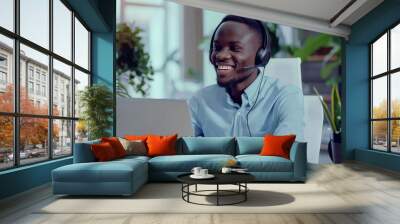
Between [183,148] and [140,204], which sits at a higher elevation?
[183,148]

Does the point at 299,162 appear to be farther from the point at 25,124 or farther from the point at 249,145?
the point at 25,124

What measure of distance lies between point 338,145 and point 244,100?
224 cm

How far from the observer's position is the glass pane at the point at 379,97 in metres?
7.43

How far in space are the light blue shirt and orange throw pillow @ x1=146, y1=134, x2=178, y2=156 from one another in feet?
9.28

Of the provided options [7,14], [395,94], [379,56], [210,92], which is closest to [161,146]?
[7,14]

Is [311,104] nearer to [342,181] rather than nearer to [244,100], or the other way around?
[244,100]

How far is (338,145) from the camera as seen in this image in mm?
8102

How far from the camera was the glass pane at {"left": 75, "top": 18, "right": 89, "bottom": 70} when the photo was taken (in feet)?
21.9

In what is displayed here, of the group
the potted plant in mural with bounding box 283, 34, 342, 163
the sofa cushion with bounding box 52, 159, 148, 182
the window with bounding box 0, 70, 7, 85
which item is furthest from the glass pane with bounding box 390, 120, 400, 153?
the window with bounding box 0, 70, 7, 85

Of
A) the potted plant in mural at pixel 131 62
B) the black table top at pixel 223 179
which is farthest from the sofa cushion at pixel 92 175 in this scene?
the potted plant in mural at pixel 131 62

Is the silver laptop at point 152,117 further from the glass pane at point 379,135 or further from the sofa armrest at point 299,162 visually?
the glass pane at point 379,135

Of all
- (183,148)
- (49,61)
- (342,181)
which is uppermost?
(49,61)

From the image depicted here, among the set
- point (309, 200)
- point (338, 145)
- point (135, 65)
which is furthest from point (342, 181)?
point (135, 65)

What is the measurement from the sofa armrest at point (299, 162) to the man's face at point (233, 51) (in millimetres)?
3613
